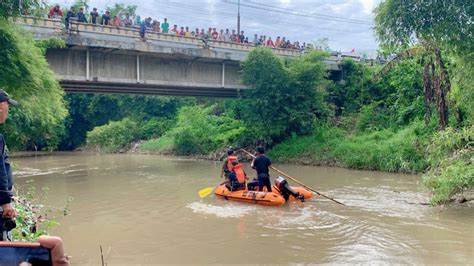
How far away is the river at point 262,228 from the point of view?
849cm

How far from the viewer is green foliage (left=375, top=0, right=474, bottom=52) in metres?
9.47

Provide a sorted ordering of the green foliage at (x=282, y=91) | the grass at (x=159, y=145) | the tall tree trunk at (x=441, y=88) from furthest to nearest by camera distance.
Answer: the grass at (x=159, y=145)
the green foliage at (x=282, y=91)
the tall tree trunk at (x=441, y=88)

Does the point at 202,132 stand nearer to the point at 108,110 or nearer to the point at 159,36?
the point at 159,36

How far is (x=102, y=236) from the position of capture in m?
10.2

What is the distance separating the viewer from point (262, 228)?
Result: 10.8m

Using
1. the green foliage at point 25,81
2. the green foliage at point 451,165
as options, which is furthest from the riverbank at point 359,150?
the green foliage at point 25,81

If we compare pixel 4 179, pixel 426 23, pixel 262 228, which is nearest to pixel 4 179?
pixel 4 179

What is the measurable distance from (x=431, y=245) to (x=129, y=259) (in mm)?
5560

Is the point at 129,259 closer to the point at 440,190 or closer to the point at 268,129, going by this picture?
the point at 440,190

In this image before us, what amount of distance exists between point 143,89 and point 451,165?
17988mm

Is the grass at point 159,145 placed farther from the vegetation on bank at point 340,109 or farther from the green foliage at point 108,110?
the green foliage at point 108,110

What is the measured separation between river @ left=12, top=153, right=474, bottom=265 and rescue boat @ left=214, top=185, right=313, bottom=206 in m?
0.25

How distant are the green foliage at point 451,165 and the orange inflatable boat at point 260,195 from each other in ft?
12.2

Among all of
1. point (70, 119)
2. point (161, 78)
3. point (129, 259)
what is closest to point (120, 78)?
point (161, 78)
